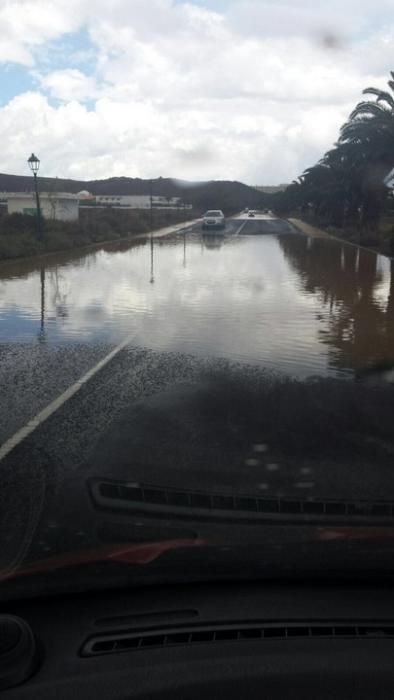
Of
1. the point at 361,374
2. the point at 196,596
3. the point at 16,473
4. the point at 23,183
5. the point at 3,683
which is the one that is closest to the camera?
the point at 3,683

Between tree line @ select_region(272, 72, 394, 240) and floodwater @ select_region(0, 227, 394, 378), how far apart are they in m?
6.25

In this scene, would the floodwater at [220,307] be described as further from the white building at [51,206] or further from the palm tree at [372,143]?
the white building at [51,206]

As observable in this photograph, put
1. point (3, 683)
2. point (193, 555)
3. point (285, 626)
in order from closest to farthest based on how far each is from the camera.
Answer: point (3, 683), point (285, 626), point (193, 555)

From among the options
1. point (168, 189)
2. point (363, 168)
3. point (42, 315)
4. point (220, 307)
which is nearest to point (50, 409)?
point (42, 315)

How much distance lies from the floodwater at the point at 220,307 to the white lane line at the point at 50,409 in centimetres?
150

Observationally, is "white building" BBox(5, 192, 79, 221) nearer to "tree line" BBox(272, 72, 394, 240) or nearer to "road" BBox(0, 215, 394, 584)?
"tree line" BBox(272, 72, 394, 240)

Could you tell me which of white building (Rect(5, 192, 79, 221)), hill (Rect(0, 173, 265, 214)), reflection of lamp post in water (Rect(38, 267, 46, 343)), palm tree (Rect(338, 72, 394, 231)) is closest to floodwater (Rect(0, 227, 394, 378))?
reflection of lamp post in water (Rect(38, 267, 46, 343))

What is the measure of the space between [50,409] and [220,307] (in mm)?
9284

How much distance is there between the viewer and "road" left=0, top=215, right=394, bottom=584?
5.40 metres

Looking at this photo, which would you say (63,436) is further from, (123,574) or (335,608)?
(335,608)

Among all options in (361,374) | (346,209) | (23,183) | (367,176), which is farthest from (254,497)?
A: (23,183)

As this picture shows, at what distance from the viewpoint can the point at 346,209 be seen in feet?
197

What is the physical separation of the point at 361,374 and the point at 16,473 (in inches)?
214

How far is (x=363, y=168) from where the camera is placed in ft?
140
